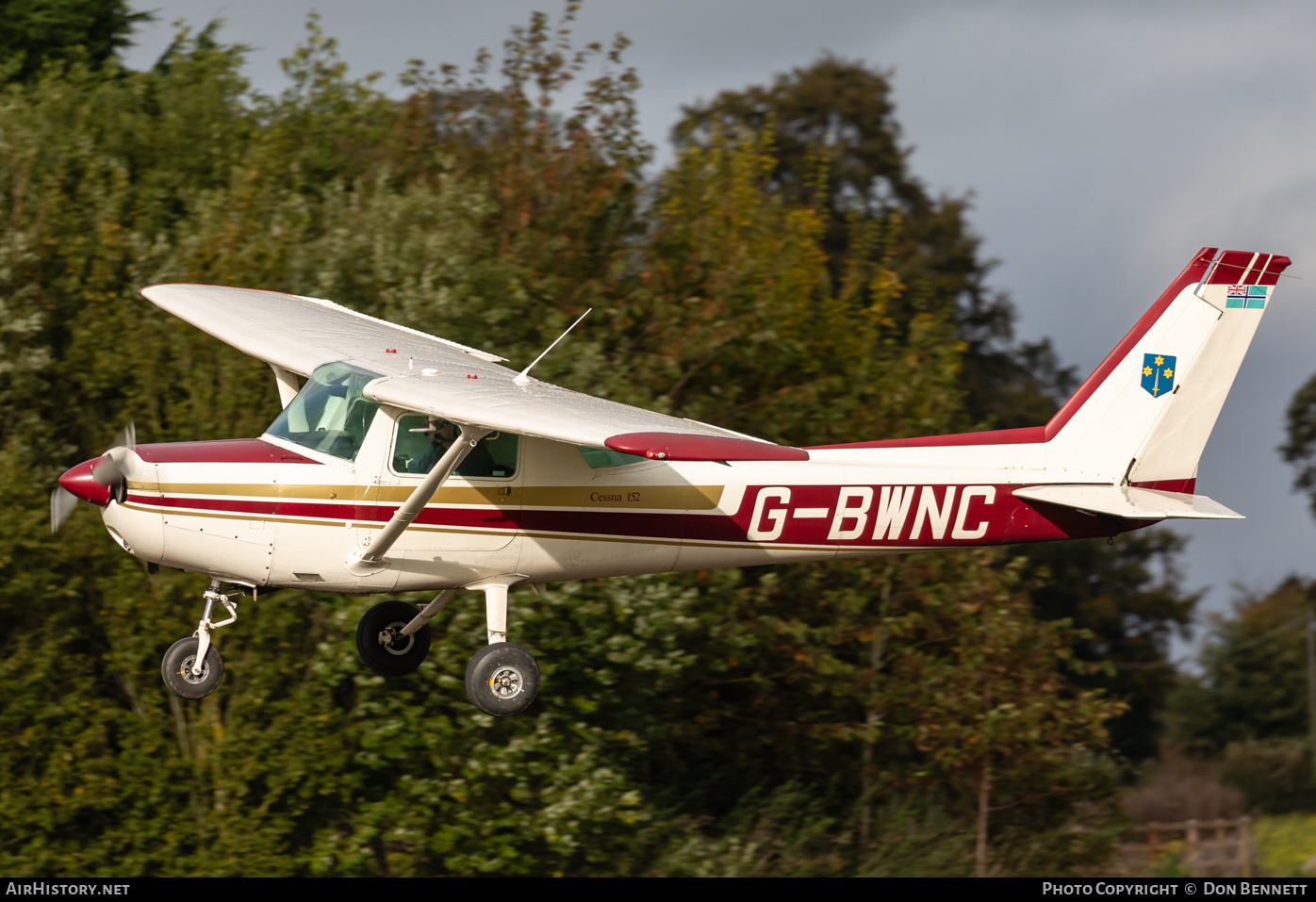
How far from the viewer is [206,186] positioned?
2183 centimetres

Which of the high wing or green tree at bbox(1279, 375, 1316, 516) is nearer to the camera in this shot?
the high wing

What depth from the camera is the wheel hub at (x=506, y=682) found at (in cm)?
890

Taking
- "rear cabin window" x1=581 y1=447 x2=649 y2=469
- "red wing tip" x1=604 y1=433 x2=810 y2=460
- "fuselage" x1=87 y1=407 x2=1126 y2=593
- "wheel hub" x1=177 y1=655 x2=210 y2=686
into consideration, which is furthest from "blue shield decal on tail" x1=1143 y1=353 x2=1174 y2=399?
"wheel hub" x1=177 y1=655 x2=210 y2=686

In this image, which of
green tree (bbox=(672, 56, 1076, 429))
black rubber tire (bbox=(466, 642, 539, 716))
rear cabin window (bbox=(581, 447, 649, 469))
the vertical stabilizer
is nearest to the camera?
black rubber tire (bbox=(466, 642, 539, 716))

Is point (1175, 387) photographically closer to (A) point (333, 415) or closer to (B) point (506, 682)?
(B) point (506, 682)

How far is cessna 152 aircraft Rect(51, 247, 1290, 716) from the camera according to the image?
28.5ft

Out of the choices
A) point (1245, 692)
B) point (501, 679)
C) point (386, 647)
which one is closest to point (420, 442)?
point (501, 679)

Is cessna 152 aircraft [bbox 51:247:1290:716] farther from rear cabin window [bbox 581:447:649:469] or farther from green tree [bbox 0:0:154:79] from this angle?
green tree [bbox 0:0:154:79]

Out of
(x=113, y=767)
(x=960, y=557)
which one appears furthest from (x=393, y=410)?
(x=960, y=557)

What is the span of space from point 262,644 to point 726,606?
6058mm

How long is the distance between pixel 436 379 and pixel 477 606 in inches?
276

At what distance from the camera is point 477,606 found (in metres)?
15.3

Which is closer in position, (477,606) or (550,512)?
(550,512)

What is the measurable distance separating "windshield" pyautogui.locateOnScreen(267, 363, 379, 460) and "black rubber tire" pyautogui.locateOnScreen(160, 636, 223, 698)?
5.17 feet
